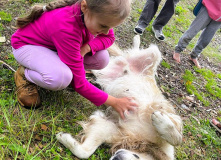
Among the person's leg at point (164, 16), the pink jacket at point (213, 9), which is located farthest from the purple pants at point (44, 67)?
the pink jacket at point (213, 9)

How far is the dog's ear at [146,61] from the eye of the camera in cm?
340

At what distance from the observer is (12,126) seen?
2.03 m

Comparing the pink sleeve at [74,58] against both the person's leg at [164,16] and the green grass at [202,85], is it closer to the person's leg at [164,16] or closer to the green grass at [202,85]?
the green grass at [202,85]

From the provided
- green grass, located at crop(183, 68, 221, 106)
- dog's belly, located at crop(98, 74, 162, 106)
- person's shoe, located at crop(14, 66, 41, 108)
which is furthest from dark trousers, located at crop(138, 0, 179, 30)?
person's shoe, located at crop(14, 66, 41, 108)

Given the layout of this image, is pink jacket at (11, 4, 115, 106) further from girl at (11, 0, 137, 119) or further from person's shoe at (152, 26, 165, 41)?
person's shoe at (152, 26, 165, 41)

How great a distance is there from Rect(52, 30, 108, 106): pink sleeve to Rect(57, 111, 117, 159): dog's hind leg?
0.32m

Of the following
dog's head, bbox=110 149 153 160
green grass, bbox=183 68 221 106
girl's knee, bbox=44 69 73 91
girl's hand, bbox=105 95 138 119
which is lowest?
green grass, bbox=183 68 221 106

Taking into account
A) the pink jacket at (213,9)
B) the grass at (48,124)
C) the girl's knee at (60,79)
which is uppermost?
the pink jacket at (213,9)

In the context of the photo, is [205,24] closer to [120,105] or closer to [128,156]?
[120,105]

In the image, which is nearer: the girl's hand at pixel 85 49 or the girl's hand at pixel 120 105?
the girl's hand at pixel 120 105

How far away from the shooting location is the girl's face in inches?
72.6

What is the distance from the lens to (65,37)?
1.99 m

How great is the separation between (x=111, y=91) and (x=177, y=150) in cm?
121

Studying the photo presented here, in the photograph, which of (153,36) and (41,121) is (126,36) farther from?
(41,121)
